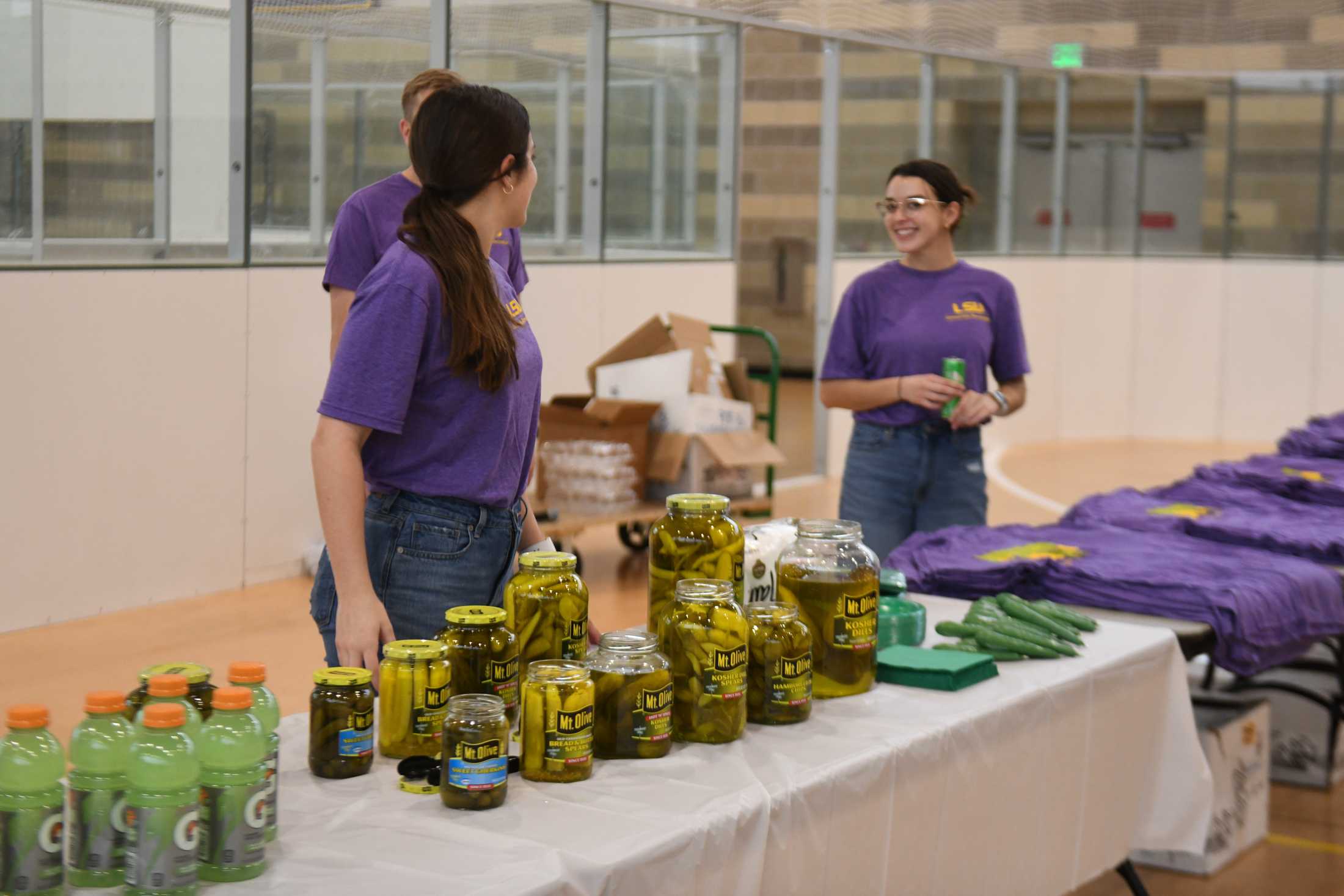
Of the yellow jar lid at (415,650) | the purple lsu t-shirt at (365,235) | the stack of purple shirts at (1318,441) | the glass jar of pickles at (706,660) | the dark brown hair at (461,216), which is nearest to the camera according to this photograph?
the yellow jar lid at (415,650)

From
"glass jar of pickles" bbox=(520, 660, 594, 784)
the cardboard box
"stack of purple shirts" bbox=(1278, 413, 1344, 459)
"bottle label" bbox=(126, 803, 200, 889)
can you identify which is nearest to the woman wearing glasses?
the cardboard box

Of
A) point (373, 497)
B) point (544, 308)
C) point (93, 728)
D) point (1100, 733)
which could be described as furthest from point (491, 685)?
point (544, 308)

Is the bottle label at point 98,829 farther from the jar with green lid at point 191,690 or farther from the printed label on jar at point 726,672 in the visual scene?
the printed label on jar at point 726,672

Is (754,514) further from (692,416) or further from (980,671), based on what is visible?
(980,671)

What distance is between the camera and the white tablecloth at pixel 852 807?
1679mm

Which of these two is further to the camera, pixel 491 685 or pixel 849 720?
pixel 849 720

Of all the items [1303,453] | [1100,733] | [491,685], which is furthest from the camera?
[1303,453]

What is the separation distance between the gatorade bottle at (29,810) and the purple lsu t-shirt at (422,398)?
→ 2.08ft

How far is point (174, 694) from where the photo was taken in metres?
1.60

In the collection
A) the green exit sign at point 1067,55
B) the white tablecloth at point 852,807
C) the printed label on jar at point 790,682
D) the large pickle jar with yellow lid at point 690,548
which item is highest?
the green exit sign at point 1067,55

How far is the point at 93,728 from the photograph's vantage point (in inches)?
60.4

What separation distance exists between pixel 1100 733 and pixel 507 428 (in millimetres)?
1162

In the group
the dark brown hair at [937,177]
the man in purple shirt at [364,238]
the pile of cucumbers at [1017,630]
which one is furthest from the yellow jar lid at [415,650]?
the dark brown hair at [937,177]

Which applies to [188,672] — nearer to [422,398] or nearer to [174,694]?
[174,694]
